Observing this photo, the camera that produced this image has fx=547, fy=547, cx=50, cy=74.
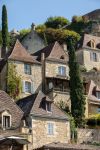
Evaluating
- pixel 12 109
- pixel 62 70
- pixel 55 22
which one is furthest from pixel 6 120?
pixel 55 22

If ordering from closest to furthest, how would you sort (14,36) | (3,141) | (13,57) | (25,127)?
(3,141)
(25,127)
(13,57)
(14,36)

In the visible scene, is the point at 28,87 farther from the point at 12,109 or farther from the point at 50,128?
the point at 12,109

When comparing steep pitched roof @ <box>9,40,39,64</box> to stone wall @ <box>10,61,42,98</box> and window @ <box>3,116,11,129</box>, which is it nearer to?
stone wall @ <box>10,61,42,98</box>

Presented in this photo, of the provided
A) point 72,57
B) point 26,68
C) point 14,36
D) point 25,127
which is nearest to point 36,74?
point 26,68

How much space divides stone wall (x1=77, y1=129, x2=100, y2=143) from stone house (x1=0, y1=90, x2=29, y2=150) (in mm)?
8837

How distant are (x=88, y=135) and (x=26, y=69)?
1414cm

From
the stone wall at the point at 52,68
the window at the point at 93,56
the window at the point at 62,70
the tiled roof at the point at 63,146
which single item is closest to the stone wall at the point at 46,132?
the tiled roof at the point at 63,146

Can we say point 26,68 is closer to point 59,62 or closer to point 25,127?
point 59,62

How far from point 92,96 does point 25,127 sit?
2181 centimetres

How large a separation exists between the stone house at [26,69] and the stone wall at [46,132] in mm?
13486

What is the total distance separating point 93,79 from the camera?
77.8 metres

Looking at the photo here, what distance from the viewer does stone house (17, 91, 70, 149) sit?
5297 cm

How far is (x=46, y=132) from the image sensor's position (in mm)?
53625

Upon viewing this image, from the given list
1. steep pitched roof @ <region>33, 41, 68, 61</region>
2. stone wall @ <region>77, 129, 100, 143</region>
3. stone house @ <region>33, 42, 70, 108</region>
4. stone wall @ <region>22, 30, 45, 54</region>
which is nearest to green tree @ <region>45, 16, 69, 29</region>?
stone wall @ <region>22, 30, 45, 54</region>
